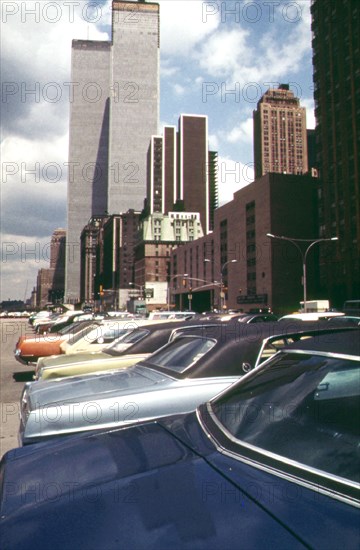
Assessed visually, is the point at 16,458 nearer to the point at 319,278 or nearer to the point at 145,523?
the point at 145,523

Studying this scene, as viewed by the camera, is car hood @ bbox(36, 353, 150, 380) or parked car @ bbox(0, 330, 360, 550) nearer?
parked car @ bbox(0, 330, 360, 550)

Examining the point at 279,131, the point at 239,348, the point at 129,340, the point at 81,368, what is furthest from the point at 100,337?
the point at 279,131

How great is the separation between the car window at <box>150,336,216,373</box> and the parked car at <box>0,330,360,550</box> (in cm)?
225

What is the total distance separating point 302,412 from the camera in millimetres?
2523

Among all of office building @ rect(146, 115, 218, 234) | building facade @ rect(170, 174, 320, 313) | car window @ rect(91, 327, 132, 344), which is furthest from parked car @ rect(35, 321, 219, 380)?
office building @ rect(146, 115, 218, 234)

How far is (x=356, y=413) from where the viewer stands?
2523 mm

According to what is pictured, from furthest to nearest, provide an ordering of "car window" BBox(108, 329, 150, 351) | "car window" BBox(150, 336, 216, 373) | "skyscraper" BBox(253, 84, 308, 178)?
"skyscraper" BBox(253, 84, 308, 178) < "car window" BBox(108, 329, 150, 351) < "car window" BBox(150, 336, 216, 373)

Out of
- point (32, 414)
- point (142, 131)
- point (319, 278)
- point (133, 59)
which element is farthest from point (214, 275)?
point (133, 59)

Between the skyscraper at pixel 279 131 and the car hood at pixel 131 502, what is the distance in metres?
180

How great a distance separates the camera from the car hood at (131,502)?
4.81 ft

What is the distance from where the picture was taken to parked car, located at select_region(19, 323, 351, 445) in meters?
3.97

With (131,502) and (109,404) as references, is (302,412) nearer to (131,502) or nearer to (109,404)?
(131,502)

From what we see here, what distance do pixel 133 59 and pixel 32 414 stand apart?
219m

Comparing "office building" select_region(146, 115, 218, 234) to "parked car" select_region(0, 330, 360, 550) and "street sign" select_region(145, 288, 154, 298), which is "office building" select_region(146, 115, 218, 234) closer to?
"street sign" select_region(145, 288, 154, 298)
